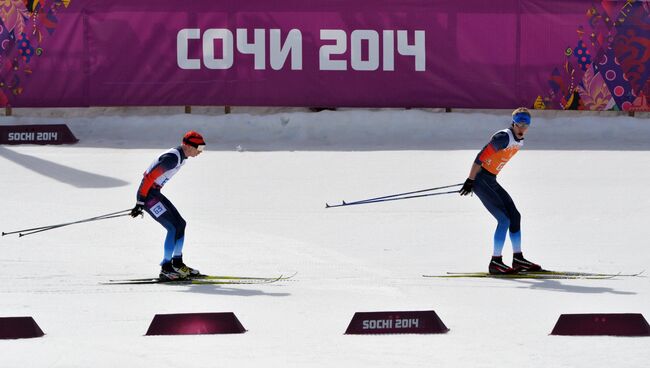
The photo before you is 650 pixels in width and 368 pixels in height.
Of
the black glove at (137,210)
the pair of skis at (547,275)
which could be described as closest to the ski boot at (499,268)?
the pair of skis at (547,275)

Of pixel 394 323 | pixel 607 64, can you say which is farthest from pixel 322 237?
pixel 607 64

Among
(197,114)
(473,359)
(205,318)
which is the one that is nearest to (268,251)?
(205,318)

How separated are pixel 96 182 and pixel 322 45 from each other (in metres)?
5.80

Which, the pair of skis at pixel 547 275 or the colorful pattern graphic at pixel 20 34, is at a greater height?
the colorful pattern graphic at pixel 20 34

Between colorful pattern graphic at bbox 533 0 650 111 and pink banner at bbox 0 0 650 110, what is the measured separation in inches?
0.7

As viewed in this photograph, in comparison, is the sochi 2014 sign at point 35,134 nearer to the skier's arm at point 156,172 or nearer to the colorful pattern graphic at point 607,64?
the colorful pattern graphic at point 607,64

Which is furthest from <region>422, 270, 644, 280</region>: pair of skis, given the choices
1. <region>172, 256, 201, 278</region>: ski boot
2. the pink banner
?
the pink banner

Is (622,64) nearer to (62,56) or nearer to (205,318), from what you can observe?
(62,56)

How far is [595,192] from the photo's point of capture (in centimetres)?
1914

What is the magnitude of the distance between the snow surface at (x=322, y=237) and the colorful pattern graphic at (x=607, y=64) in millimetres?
470

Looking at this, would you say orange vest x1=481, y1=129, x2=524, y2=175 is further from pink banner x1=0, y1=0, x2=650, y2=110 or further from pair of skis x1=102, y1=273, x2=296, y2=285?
pink banner x1=0, y1=0, x2=650, y2=110

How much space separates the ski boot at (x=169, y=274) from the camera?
13.3 meters

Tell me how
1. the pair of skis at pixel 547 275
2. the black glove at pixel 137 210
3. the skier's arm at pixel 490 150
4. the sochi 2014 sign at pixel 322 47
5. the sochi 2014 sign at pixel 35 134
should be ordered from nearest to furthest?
the black glove at pixel 137 210
the pair of skis at pixel 547 275
the skier's arm at pixel 490 150
the sochi 2014 sign at pixel 35 134
the sochi 2014 sign at pixel 322 47

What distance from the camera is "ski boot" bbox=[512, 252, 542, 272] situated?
44.9ft
